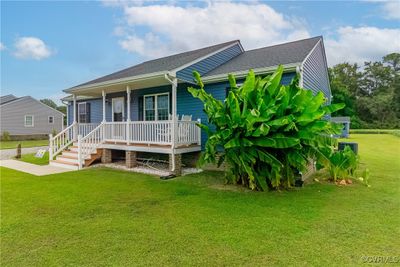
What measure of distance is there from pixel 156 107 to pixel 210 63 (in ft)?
10.7

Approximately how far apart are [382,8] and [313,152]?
7901 mm

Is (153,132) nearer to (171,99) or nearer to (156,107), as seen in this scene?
(171,99)

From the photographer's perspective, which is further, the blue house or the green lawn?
the blue house

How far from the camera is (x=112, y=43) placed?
20141 mm

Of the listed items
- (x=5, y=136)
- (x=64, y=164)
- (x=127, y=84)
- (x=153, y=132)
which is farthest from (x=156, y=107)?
(x=5, y=136)

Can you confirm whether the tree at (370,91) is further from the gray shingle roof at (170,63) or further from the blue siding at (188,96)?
the blue siding at (188,96)

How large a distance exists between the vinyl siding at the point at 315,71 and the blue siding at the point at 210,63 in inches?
156

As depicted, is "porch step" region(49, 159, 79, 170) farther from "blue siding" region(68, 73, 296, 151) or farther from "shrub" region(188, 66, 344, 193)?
"shrub" region(188, 66, 344, 193)

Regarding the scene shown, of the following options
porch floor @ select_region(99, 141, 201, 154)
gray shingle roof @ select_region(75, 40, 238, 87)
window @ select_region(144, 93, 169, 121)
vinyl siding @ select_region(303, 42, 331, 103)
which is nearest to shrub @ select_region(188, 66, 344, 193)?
porch floor @ select_region(99, 141, 201, 154)

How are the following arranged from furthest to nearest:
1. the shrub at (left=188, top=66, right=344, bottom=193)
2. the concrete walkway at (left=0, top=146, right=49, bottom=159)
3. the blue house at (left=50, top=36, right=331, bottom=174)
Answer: the concrete walkway at (left=0, top=146, right=49, bottom=159)
the blue house at (left=50, top=36, right=331, bottom=174)
the shrub at (left=188, top=66, right=344, bottom=193)

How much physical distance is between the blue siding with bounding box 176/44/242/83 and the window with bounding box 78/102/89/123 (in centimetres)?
941

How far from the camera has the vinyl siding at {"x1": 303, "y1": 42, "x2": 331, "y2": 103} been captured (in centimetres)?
965

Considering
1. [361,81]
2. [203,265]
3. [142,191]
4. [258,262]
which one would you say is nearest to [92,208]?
[142,191]

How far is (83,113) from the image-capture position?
1680 centimetres
